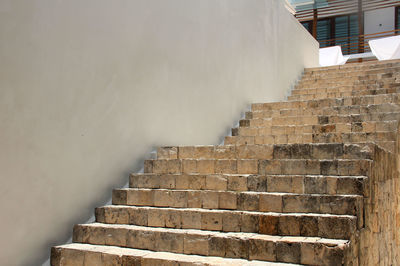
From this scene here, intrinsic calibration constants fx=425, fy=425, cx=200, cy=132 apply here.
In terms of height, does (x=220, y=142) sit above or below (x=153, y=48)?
below

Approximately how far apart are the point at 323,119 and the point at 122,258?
12.5ft

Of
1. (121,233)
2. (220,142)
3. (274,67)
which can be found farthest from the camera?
(274,67)

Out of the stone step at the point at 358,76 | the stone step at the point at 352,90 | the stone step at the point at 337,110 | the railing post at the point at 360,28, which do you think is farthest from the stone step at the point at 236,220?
the railing post at the point at 360,28

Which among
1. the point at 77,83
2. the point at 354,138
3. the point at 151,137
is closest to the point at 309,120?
the point at 354,138

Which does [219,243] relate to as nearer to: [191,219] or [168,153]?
[191,219]

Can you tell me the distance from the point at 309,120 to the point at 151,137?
95.2 inches

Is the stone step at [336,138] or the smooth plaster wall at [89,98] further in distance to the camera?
the stone step at [336,138]

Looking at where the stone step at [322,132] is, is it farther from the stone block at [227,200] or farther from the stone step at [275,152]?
the stone block at [227,200]

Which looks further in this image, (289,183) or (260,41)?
(260,41)

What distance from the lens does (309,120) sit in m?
6.18

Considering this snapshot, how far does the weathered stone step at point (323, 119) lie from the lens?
18.6 feet

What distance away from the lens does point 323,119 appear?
6.07m

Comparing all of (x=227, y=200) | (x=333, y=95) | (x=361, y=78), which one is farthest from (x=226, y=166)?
(x=361, y=78)

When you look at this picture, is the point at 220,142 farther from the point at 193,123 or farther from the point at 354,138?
the point at 354,138
